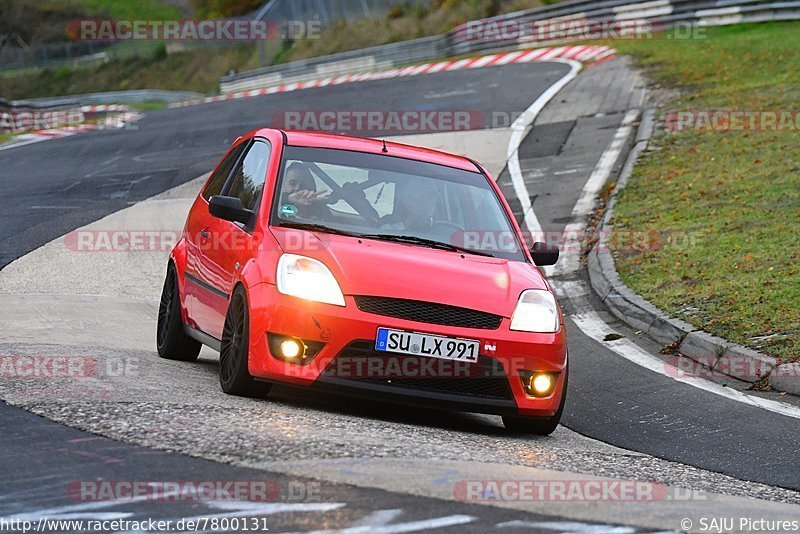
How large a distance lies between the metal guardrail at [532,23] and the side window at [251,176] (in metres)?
25.8

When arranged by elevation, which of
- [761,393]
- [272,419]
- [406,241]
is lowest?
[761,393]

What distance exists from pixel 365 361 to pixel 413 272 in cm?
63

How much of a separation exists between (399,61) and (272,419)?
34781 millimetres

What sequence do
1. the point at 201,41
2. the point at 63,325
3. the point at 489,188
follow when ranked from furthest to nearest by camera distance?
the point at 201,41 < the point at 63,325 < the point at 489,188

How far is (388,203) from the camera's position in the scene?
824 cm

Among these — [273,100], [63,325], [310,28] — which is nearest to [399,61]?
[273,100]

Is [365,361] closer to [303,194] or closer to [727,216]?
→ [303,194]

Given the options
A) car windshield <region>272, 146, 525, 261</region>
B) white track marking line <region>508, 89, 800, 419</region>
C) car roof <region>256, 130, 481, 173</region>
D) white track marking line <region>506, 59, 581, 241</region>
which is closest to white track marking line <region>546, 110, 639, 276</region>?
white track marking line <region>508, 89, 800, 419</region>

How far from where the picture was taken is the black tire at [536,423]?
760 centimetres

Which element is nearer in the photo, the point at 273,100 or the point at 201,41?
the point at 273,100

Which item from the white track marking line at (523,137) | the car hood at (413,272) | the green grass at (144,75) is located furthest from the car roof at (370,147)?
the green grass at (144,75)

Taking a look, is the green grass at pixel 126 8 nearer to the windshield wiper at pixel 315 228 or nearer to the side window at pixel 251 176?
the side window at pixel 251 176

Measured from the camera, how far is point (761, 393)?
29.9ft

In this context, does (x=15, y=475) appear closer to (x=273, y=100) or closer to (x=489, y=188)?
(x=489, y=188)
